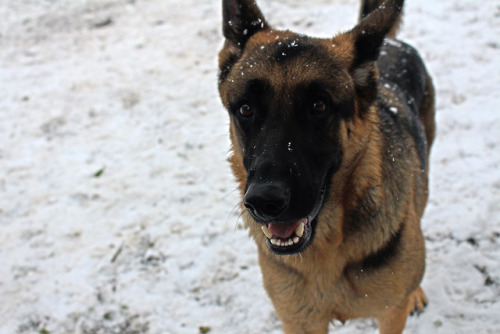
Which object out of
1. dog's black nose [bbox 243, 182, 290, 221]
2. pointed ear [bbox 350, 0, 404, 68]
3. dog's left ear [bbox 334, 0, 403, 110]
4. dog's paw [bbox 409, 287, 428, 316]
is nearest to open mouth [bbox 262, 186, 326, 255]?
dog's black nose [bbox 243, 182, 290, 221]

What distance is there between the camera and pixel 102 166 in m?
5.44

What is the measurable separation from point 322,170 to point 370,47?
765 mm

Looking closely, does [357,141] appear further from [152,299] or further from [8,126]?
[8,126]

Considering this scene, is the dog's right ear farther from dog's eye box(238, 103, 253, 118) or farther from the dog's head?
dog's eye box(238, 103, 253, 118)

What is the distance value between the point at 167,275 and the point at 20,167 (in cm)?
260

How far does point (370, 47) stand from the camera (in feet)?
8.51

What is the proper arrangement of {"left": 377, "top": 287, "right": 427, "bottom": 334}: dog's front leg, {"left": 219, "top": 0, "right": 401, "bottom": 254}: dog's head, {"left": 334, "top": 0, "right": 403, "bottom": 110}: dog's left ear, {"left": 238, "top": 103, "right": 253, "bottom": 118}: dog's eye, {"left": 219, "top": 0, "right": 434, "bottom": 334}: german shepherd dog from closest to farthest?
1. {"left": 219, "top": 0, "right": 401, "bottom": 254}: dog's head
2. {"left": 219, "top": 0, "right": 434, "bottom": 334}: german shepherd dog
3. {"left": 238, "top": 103, "right": 253, "bottom": 118}: dog's eye
4. {"left": 334, "top": 0, "right": 403, "bottom": 110}: dog's left ear
5. {"left": 377, "top": 287, "right": 427, "bottom": 334}: dog's front leg

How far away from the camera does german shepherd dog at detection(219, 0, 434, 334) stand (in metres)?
2.27

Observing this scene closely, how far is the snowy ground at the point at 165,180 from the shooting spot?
381 centimetres

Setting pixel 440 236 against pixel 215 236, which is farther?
pixel 215 236

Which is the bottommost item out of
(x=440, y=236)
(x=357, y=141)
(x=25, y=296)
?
(x=25, y=296)

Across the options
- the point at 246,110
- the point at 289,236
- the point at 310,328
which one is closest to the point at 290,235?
the point at 289,236

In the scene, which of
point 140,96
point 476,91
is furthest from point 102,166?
point 476,91

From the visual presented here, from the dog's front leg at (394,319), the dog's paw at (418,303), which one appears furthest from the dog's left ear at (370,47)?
the dog's paw at (418,303)
